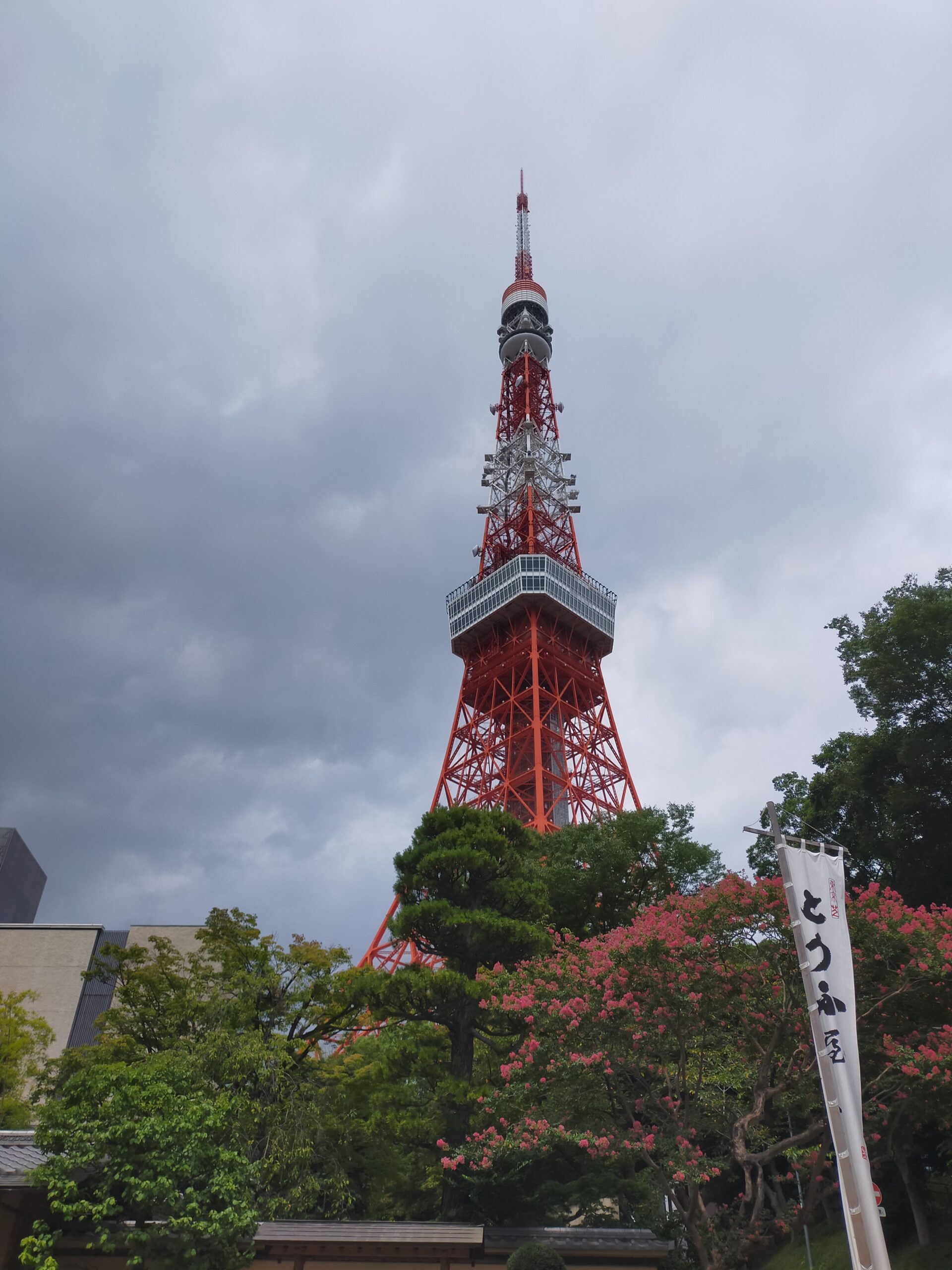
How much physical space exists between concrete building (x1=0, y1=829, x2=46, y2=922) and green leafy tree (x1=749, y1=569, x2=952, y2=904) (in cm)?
4682

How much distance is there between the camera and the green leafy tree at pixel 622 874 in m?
21.4

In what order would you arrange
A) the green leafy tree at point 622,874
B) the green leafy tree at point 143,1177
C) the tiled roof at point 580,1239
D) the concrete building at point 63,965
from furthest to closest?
the concrete building at point 63,965, the green leafy tree at point 622,874, the tiled roof at point 580,1239, the green leafy tree at point 143,1177

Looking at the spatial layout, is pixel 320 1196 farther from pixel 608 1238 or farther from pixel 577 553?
pixel 577 553

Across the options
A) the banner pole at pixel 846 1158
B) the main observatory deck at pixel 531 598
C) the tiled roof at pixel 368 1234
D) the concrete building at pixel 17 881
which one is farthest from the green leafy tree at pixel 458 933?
the concrete building at pixel 17 881

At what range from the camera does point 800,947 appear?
328 inches

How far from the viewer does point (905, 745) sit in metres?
18.8

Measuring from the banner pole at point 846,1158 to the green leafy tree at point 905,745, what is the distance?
11979 mm

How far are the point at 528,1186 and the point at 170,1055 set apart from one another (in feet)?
22.3

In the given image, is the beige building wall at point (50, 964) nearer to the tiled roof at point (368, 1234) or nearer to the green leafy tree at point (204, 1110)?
the green leafy tree at point (204, 1110)

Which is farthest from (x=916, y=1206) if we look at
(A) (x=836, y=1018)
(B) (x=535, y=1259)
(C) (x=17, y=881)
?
(C) (x=17, y=881)

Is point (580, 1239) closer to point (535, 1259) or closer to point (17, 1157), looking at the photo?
point (535, 1259)

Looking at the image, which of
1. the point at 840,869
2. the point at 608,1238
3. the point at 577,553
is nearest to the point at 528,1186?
the point at 608,1238

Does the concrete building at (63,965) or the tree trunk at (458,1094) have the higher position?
the concrete building at (63,965)

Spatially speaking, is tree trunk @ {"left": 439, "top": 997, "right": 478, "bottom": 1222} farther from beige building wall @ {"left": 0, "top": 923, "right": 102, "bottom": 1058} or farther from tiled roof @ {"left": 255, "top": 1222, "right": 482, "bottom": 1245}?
beige building wall @ {"left": 0, "top": 923, "right": 102, "bottom": 1058}
